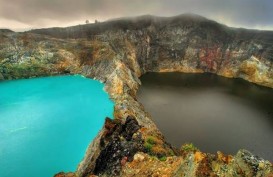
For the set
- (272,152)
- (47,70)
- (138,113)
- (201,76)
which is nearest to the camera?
(272,152)

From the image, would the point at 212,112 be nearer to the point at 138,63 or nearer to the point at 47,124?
the point at 47,124

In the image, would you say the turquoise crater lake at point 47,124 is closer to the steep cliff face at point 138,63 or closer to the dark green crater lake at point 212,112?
the steep cliff face at point 138,63

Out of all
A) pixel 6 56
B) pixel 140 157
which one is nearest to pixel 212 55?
pixel 6 56

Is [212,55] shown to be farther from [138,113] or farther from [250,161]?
[250,161]

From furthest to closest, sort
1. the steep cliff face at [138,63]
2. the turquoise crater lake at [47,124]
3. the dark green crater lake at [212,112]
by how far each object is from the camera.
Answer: the dark green crater lake at [212,112] < the turquoise crater lake at [47,124] < the steep cliff face at [138,63]

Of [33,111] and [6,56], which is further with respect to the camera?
[6,56]

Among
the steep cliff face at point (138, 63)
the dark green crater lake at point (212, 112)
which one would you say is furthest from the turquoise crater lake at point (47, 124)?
the dark green crater lake at point (212, 112)

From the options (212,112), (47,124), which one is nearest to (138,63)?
(212,112)
